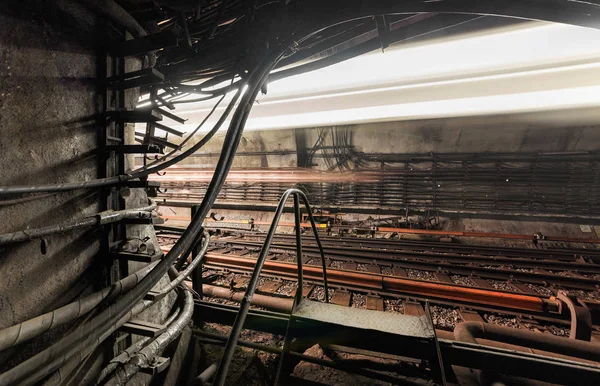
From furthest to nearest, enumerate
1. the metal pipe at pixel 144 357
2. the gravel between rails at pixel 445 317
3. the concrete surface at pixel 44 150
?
the gravel between rails at pixel 445 317 < the metal pipe at pixel 144 357 < the concrete surface at pixel 44 150

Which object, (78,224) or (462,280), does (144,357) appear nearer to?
(78,224)

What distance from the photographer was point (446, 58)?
294 cm

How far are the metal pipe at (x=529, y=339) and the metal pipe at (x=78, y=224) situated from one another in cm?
317

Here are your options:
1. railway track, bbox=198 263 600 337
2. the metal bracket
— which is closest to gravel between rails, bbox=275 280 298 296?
railway track, bbox=198 263 600 337

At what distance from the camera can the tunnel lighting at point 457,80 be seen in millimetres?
2713

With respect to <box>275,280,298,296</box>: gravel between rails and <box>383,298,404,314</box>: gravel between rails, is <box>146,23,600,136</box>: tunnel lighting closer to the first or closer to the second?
<box>275,280,298,296</box>: gravel between rails

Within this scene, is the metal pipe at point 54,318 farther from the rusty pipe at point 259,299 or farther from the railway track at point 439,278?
the railway track at point 439,278

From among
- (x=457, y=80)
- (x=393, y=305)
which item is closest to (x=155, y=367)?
(x=393, y=305)

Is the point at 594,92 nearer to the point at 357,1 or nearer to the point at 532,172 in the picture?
the point at 532,172

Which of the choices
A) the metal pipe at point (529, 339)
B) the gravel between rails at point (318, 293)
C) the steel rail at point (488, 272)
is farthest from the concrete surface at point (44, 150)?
the steel rail at point (488, 272)

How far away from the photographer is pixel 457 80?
3.68 meters

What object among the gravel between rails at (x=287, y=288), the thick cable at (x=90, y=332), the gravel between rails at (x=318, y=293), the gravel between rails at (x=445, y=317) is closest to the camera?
the thick cable at (x=90, y=332)

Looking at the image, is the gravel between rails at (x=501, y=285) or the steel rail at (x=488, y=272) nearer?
the gravel between rails at (x=501, y=285)

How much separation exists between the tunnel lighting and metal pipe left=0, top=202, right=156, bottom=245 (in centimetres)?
248
